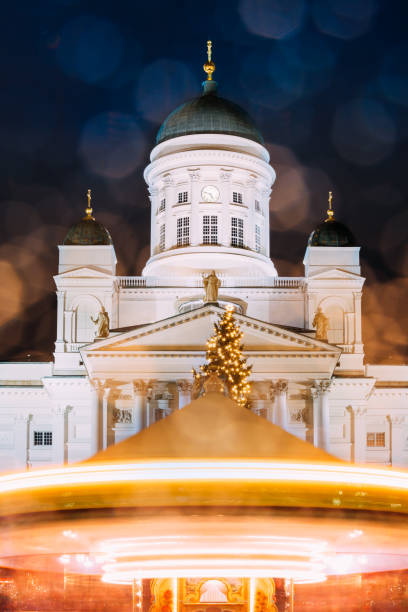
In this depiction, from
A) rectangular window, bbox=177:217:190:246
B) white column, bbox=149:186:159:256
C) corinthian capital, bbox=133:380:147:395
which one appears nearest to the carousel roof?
corinthian capital, bbox=133:380:147:395

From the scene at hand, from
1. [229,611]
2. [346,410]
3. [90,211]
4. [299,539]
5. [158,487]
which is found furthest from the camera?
[90,211]

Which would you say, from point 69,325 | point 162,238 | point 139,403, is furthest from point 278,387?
point 162,238

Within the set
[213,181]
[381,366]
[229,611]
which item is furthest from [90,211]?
[229,611]

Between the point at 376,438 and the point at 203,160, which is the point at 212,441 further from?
the point at 203,160

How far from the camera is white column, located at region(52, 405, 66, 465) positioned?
59125 millimetres

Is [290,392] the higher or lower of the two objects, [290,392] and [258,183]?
the lower

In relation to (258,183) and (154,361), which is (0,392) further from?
(258,183)

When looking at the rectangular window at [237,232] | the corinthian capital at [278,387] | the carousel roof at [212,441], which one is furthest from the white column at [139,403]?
the carousel roof at [212,441]

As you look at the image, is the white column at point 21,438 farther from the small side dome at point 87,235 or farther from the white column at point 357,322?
the white column at point 357,322

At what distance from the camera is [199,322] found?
167 feet

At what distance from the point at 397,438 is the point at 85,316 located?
20460 mm

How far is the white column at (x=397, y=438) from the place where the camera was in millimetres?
61369

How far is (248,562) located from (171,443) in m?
1.53

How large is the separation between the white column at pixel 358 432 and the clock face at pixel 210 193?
1814cm
